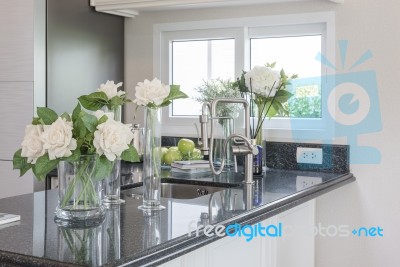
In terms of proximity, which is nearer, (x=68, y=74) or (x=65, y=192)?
(x=65, y=192)

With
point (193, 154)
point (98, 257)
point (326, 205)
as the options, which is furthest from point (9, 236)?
point (326, 205)

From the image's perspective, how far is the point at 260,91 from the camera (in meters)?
2.79

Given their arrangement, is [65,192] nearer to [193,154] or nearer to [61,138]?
[61,138]

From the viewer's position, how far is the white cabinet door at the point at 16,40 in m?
2.89

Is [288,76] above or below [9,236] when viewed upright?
above

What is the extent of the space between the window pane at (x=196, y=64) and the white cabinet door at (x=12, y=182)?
0.89m

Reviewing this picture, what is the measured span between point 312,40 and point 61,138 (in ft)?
5.65

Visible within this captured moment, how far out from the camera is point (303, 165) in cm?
291

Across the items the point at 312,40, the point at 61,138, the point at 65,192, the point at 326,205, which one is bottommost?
the point at 326,205

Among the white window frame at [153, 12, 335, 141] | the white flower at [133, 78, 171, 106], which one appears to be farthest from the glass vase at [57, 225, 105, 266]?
the white window frame at [153, 12, 335, 141]

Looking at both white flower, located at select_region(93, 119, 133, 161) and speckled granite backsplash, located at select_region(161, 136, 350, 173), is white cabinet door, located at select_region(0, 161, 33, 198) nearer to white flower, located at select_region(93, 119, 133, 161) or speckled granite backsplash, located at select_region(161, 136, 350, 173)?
speckled granite backsplash, located at select_region(161, 136, 350, 173)

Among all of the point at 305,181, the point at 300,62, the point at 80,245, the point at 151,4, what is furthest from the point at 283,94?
the point at 80,245

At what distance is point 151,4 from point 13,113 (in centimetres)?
86

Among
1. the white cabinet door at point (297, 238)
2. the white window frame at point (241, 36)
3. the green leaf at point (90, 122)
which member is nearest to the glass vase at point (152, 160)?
the green leaf at point (90, 122)
